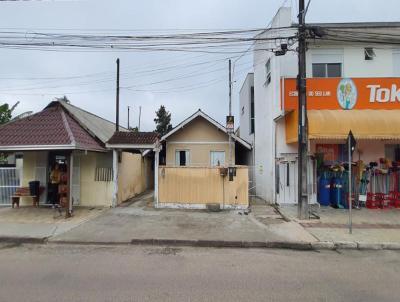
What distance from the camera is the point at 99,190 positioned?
1580 cm

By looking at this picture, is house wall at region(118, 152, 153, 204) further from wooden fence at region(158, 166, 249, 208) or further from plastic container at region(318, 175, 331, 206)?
plastic container at region(318, 175, 331, 206)

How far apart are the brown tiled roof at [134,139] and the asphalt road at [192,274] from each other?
7.03 meters

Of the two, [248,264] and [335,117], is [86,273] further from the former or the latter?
[335,117]

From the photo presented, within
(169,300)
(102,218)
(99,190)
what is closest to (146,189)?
(99,190)

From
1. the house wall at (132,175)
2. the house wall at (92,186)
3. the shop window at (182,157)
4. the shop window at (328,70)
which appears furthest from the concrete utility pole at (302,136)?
the shop window at (182,157)

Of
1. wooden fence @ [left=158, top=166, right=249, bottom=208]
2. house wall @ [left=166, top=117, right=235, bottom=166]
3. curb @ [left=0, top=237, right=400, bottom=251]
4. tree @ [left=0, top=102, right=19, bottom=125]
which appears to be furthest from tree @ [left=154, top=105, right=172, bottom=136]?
curb @ [left=0, top=237, right=400, bottom=251]

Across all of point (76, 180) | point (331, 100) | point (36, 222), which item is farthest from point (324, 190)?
point (36, 222)

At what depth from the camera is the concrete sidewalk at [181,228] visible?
9672 mm

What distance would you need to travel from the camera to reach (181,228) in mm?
10961

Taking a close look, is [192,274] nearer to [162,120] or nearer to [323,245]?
[323,245]

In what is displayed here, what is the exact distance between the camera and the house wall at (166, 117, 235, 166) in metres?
21.0

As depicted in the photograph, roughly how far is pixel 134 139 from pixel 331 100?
8551mm

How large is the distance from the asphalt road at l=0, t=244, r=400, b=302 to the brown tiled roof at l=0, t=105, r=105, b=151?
207 inches

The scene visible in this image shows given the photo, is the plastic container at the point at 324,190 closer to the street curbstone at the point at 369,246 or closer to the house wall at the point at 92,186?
the street curbstone at the point at 369,246
